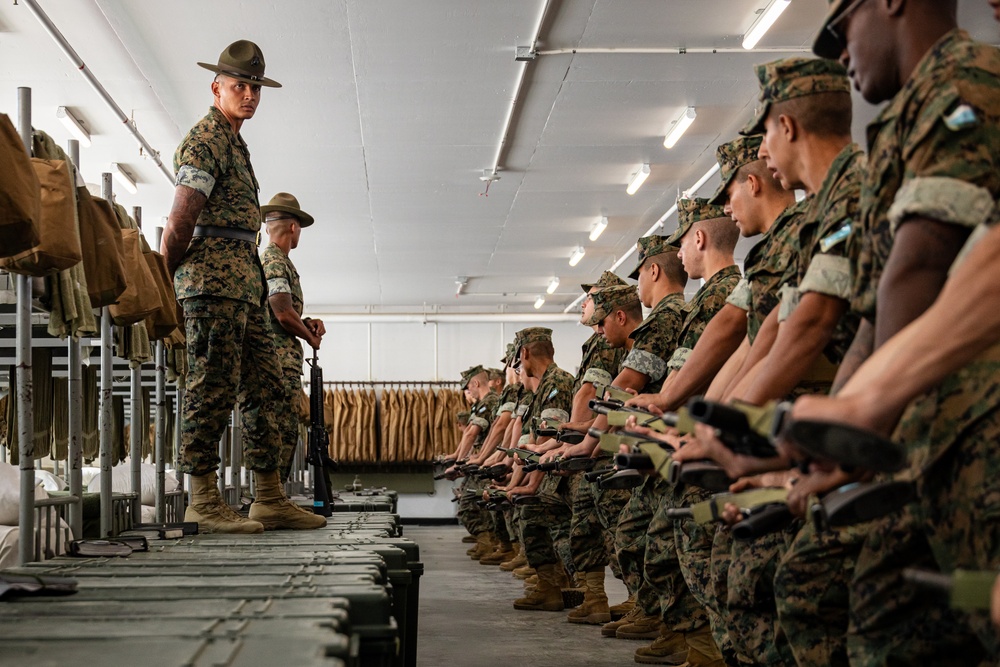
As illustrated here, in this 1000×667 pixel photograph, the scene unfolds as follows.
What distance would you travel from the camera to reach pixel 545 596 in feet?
26.2

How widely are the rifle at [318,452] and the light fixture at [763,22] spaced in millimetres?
3511

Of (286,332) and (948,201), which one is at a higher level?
(286,332)

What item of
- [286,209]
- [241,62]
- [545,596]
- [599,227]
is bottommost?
[545,596]

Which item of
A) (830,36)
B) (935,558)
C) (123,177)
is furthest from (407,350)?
(935,558)

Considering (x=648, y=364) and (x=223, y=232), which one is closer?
(x=223, y=232)

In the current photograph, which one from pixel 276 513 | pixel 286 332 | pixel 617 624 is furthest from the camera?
pixel 617 624

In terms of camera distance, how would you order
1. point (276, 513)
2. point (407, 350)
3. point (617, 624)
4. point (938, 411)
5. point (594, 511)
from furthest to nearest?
point (407, 350), point (594, 511), point (617, 624), point (276, 513), point (938, 411)

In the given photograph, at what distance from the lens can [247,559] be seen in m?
3.22

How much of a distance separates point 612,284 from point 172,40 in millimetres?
3515

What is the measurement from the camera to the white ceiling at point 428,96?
729cm

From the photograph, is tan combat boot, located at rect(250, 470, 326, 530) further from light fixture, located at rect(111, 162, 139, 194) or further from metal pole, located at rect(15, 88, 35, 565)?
light fixture, located at rect(111, 162, 139, 194)

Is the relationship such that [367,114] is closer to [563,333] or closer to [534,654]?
[534,654]

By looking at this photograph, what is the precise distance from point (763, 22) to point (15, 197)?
17.2 ft

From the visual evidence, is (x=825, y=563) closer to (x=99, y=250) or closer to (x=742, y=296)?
(x=742, y=296)
